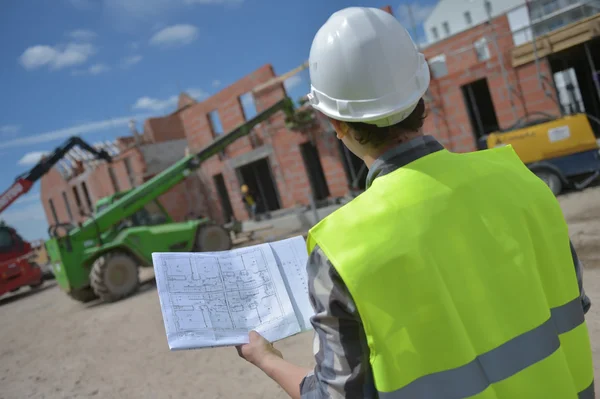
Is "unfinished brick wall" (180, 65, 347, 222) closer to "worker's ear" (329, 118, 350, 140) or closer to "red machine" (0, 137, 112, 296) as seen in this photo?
"red machine" (0, 137, 112, 296)

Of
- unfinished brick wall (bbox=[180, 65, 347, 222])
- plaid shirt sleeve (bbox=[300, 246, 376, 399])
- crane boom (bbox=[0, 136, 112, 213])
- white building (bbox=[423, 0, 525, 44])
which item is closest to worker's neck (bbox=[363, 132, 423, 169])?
plaid shirt sleeve (bbox=[300, 246, 376, 399])

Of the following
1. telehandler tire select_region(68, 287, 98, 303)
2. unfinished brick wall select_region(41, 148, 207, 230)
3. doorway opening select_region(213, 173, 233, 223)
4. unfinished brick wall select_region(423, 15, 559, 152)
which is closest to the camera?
telehandler tire select_region(68, 287, 98, 303)

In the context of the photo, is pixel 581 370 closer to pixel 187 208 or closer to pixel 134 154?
pixel 187 208

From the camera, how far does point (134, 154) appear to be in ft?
74.8

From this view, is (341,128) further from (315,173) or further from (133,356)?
(315,173)

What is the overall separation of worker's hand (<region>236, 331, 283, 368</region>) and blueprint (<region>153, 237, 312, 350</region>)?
0.9 inches

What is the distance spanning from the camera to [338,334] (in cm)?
92

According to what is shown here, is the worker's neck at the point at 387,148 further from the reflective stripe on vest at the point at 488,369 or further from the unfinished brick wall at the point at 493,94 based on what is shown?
the unfinished brick wall at the point at 493,94

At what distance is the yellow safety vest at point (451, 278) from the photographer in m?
0.89

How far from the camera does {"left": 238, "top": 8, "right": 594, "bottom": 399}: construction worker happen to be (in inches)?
35.1

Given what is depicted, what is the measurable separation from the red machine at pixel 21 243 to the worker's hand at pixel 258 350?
1421 centimetres

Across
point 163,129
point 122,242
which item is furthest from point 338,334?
point 163,129

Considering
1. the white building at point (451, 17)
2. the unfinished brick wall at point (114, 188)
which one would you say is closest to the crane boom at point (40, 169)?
the unfinished brick wall at point (114, 188)

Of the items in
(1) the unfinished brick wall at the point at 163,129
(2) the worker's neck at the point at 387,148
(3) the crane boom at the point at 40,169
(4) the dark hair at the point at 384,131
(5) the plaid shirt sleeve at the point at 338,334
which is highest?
(1) the unfinished brick wall at the point at 163,129
